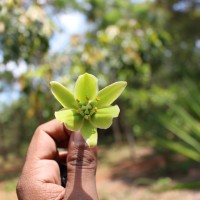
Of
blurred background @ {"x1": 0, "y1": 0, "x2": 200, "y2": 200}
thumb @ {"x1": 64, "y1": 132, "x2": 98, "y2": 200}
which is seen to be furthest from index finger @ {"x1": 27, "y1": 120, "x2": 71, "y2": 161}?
blurred background @ {"x1": 0, "y1": 0, "x2": 200, "y2": 200}

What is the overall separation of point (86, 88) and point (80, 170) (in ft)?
0.78

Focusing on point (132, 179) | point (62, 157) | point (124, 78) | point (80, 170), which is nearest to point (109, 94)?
point (80, 170)

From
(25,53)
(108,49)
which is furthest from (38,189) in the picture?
(108,49)

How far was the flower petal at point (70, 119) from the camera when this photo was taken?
1045 millimetres

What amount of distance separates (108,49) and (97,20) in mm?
10896

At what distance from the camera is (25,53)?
2.86m

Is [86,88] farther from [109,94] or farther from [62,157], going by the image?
[62,157]

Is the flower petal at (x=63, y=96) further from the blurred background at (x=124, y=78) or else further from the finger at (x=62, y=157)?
the blurred background at (x=124, y=78)

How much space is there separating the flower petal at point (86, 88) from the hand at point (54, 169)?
11 cm

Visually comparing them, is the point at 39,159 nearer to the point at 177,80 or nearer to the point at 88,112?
the point at 88,112

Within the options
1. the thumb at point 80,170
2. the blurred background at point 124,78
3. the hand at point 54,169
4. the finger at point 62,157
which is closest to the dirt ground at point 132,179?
the blurred background at point 124,78

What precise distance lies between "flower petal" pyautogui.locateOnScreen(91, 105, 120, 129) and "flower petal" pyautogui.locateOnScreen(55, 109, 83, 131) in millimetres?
43

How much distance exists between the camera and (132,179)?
364 inches

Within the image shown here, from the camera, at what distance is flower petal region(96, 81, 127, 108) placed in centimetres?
→ 110
